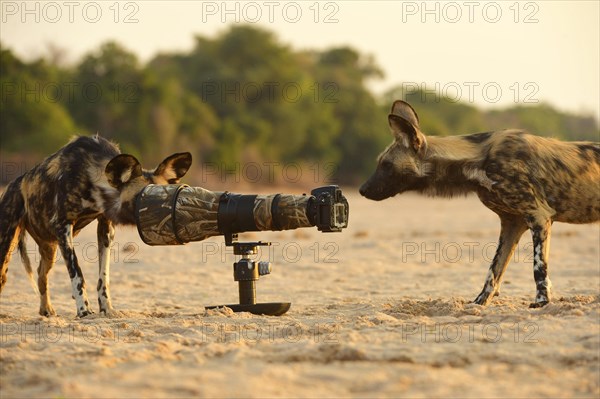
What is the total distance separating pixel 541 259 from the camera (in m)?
7.29

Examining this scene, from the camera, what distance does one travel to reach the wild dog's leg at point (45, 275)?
26.6 feet

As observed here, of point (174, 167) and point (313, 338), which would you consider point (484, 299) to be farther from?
point (174, 167)

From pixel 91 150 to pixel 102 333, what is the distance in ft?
6.67

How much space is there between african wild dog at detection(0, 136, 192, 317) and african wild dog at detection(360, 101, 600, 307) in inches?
70.1

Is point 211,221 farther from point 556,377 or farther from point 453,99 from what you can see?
point 453,99

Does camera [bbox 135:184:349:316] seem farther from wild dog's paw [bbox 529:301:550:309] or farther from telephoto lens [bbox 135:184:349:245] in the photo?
wild dog's paw [bbox 529:301:550:309]

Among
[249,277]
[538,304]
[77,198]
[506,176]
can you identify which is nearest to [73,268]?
[77,198]

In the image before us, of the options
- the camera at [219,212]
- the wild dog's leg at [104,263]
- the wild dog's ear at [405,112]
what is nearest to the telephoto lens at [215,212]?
the camera at [219,212]

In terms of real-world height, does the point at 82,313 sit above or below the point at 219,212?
below

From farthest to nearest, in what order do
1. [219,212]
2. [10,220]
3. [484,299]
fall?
[10,220] → [484,299] → [219,212]

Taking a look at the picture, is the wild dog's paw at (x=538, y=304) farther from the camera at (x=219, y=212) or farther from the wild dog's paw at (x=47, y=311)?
the wild dog's paw at (x=47, y=311)

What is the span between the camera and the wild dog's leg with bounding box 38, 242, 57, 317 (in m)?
8.12

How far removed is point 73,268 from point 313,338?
106 inches

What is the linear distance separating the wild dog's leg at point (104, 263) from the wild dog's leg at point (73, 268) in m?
0.19
